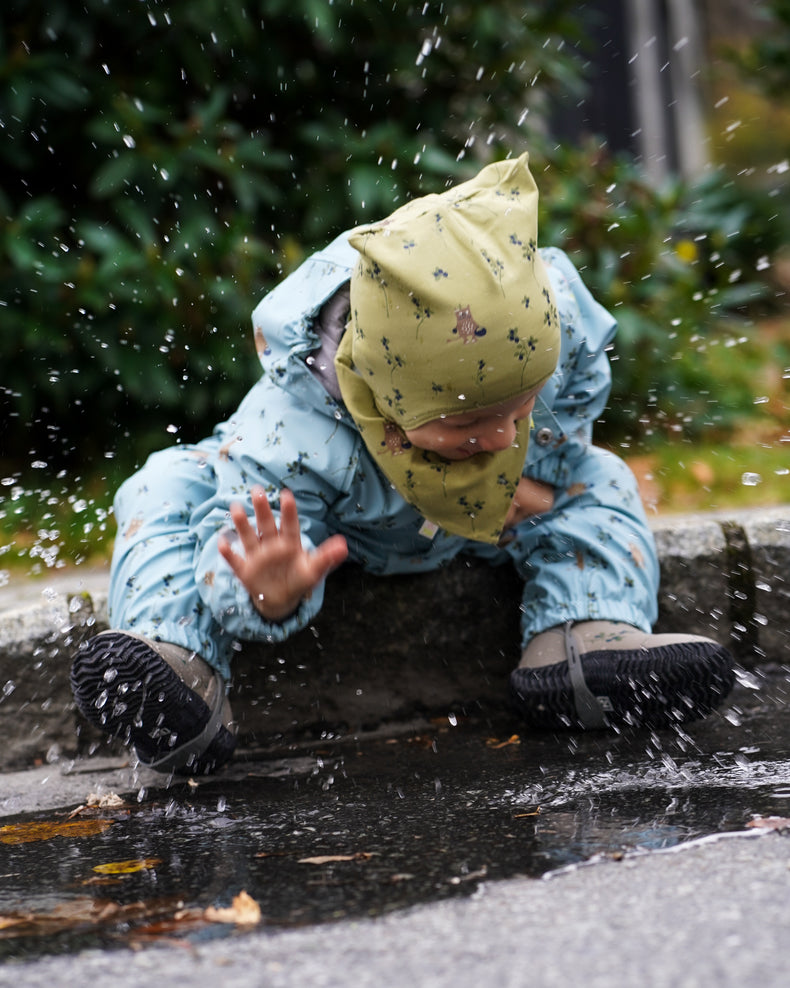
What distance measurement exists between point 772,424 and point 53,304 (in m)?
2.35

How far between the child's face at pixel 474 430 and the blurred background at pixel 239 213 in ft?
4.09

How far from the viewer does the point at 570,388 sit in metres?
2.39

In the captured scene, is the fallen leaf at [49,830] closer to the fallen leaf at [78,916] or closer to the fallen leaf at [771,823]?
the fallen leaf at [78,916]

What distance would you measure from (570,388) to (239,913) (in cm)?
132

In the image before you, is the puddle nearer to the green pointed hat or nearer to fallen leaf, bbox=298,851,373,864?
fallen leaf, bbox=298,851,373,864

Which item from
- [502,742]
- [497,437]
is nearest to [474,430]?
[497,437]

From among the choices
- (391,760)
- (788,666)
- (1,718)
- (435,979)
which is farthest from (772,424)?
(435,979)

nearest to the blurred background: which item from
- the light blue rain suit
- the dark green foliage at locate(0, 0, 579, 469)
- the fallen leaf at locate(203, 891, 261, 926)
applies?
the dark green foliage at locate(0, 0, 579, 469)

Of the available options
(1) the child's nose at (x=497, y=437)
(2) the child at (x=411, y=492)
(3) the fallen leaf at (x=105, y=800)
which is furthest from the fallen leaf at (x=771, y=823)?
(3) the fallen leaf at (x=105, y=800)

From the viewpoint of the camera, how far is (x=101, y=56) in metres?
3.59

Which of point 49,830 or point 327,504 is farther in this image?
point 327,504

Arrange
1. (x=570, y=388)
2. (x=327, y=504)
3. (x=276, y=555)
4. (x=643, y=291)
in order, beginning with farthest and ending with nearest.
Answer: (x=643, y=291)
(x=570, y=388)
(x=327, y=504)
(x=276, y=555)

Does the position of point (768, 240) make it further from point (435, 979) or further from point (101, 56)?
point (435, 979)

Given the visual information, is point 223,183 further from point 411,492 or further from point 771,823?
point 771,823
